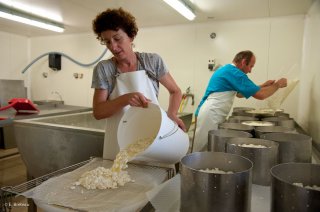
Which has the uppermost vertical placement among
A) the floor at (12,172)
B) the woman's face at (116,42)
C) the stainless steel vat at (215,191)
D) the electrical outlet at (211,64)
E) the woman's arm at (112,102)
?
the electrical outlet at (211,64)

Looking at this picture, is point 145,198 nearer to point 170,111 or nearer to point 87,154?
point 170,111

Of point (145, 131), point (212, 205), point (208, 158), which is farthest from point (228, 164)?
point (145, 131)

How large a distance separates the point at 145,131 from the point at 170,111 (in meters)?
0.18

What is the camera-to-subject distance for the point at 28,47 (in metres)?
5.10

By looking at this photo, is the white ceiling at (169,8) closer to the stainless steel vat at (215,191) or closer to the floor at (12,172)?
the floor at (12,172)

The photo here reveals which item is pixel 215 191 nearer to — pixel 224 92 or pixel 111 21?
pixel 111 21

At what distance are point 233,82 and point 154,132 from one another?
107cm

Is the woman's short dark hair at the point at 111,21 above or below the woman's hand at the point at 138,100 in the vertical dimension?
above

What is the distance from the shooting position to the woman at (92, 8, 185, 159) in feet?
4.01

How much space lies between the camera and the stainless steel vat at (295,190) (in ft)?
1.70

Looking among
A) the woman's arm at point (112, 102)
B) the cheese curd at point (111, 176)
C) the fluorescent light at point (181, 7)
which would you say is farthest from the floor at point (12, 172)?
the fluorescent light at point (181, 7)

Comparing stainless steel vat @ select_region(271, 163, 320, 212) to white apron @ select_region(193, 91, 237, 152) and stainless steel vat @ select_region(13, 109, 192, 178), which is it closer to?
stainless steel vat @ select_region(13, 109, 192, 178)

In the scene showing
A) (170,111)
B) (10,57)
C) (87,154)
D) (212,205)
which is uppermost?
(10,57)

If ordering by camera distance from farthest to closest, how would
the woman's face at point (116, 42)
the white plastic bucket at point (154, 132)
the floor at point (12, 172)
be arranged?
the floor at point (12, 172), the woman's face at point (116, 42), the white plastic bucket at point (154, 132)
